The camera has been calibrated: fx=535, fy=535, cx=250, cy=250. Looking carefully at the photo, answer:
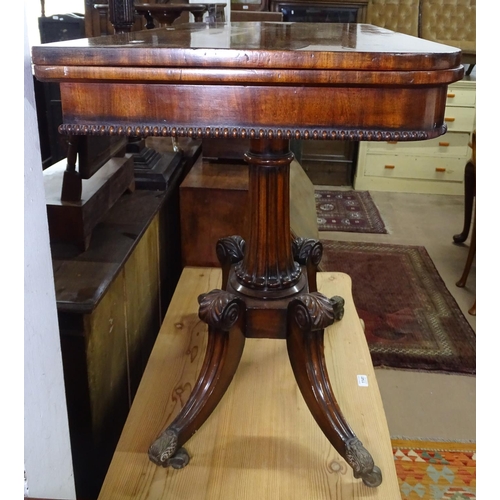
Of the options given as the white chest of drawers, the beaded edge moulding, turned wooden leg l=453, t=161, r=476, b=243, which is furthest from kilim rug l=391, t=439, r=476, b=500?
the white chest of drawers

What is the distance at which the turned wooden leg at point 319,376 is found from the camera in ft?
2.89

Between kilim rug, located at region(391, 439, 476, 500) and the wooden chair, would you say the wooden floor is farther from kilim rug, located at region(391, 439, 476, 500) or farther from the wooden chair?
the wooden chair

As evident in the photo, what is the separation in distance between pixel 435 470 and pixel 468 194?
165 cm

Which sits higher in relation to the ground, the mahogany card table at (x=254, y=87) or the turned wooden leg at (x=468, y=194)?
the mahogany card table at (x=254, y=87)

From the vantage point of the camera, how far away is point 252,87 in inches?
23.4

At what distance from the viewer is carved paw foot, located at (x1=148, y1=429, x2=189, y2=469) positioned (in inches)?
35.1

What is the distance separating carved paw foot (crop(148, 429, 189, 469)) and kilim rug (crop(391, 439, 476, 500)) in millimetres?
660

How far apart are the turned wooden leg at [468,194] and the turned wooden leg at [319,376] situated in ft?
6.35

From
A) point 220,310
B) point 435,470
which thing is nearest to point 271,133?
point 220,310

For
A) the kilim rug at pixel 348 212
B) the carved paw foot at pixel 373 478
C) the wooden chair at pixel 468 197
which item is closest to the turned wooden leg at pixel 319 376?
the carved paw foot at pixel 373 478

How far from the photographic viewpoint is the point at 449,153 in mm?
3590

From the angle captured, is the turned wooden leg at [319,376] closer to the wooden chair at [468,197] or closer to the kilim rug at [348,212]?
the wooden chair at [468,197]

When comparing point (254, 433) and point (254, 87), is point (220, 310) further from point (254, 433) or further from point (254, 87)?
point (254, 87)
